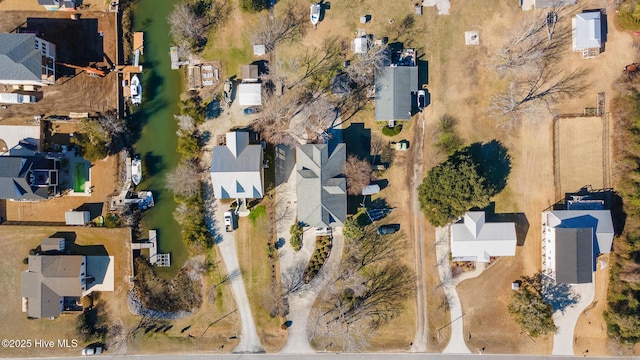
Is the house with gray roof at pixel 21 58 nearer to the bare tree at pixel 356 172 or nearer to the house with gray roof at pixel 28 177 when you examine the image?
the house with gray roof at pixel 28 177

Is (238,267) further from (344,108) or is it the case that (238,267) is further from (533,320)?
(533,320)

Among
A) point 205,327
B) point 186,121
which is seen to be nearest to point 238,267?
point 205,327

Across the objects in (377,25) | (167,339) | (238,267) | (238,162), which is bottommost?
(167,339)

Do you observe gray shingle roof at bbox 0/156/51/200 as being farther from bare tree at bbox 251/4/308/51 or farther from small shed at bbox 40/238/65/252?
bare tree at bbox 251/4/308/51

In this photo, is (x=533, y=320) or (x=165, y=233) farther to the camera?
(x=165, y=233)

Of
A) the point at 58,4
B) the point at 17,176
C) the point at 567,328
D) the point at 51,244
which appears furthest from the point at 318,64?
the point at 567,328

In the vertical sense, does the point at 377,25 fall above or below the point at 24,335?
above

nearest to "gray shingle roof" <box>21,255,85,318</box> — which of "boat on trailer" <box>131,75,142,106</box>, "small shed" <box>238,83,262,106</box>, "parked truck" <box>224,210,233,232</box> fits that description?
"parked truck" <box>224,210,233,232</box>
